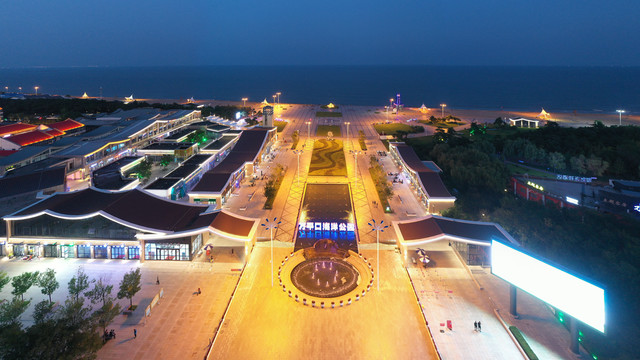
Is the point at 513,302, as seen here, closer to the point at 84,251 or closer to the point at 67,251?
the point at 84,251

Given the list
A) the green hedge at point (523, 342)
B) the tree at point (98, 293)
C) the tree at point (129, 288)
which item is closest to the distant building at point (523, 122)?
the green hedge at point (523, 342)

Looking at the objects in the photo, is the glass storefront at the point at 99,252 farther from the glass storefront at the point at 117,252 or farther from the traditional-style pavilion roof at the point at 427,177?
the traditional-style pavilion roof at the point at 427,177

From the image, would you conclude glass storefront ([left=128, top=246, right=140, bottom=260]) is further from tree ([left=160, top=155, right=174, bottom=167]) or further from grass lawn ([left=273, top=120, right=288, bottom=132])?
grass lawn ([left=273, top=120, right=288, bottom=132])

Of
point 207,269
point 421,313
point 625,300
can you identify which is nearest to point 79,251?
point 207,269

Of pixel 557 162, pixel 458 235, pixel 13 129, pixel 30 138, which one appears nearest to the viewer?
pixel 458 235

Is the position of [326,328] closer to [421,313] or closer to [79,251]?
[421,313]

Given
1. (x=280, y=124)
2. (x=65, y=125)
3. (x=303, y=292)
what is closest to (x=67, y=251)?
(x=303, y=292)
